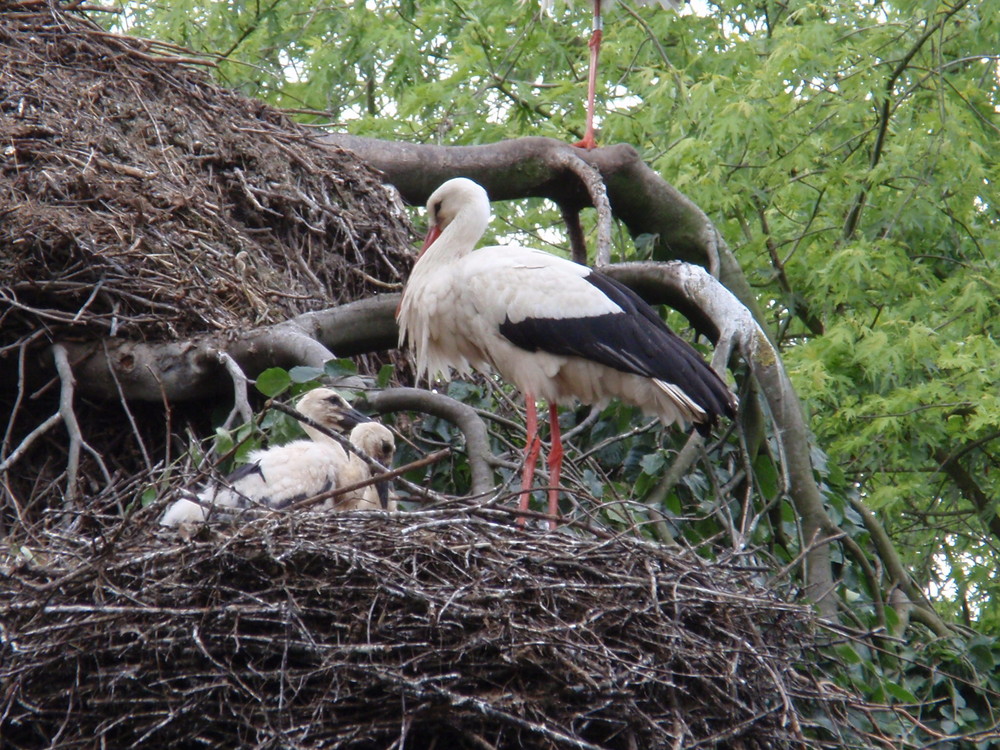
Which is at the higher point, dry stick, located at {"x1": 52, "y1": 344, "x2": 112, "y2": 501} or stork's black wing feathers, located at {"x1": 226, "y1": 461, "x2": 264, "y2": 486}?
stork's black wing feathers, located at {"x1": 226, "y1": 461, "x2": 264, "y2": 486}

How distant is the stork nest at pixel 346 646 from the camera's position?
3.72 meters

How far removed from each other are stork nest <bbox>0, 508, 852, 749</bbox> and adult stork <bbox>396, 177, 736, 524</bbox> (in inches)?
52.3

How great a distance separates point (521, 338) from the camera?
549 cm

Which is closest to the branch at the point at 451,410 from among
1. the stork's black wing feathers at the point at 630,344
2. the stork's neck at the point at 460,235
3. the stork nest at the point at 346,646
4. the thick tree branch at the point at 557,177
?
the stork's black wing feathers at the point at 630,344

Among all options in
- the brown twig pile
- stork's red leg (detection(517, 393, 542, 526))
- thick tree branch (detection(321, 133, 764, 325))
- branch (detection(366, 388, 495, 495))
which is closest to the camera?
branch (detection(366, 388, 495, 495))

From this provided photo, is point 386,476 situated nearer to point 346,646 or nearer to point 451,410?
point 346,646

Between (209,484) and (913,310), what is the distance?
18.4 ft

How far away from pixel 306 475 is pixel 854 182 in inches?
226

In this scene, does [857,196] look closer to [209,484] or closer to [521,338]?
[521,338]

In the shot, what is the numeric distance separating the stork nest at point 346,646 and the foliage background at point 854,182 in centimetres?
371

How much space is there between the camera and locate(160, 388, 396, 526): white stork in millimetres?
4477

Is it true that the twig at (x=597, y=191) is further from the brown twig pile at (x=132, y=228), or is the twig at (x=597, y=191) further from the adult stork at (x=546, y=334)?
the brown twig pile at (x=132, y=228)

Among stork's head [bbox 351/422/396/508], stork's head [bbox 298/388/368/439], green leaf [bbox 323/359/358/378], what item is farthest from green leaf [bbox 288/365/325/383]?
stork's head [bbox 298/388/368/439]

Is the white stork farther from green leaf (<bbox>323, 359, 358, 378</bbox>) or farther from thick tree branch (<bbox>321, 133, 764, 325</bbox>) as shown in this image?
thick tree branch (<bbox>321, 133, 764, 325</bbox>)
